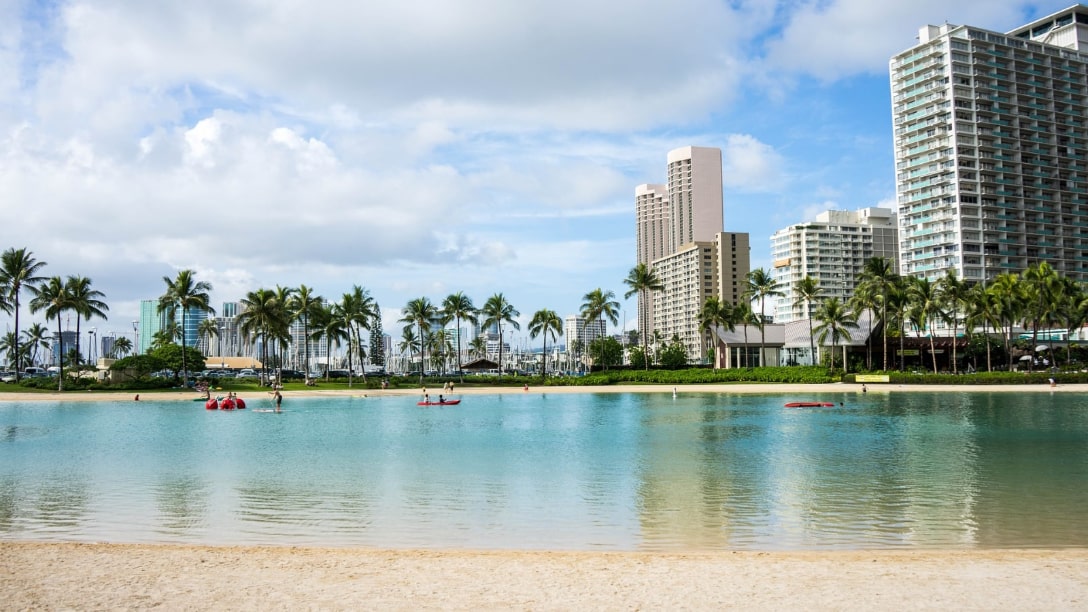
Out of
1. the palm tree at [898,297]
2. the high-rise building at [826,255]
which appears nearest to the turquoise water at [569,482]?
the palm tree at [898,297]

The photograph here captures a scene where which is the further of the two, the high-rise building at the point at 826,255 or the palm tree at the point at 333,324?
the high-rise building at the point at 826,255

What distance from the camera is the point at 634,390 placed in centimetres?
8288

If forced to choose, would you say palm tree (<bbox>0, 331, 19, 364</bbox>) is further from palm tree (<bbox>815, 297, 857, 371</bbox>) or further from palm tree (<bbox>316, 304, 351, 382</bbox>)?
palm tree (<bbox>815, 297, 857, 371</bbox>)

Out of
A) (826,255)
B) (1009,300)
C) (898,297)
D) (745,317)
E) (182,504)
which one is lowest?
(182,504)

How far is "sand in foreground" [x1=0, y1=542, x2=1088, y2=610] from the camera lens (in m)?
9.57

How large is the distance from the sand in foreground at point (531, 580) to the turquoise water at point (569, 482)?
5.72 ft

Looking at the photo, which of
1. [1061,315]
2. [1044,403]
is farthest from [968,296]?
[1044,403]

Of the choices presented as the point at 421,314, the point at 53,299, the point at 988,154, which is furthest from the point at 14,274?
the point at 988,154

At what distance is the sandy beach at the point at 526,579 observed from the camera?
31.4ft

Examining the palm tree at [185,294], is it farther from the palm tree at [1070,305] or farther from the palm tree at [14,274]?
the palm tree at [1070,305]

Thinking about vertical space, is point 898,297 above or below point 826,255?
below

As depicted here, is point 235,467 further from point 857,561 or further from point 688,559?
point 857,561

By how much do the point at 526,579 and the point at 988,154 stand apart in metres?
158

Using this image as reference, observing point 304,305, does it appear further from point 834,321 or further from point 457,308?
point 834,321
